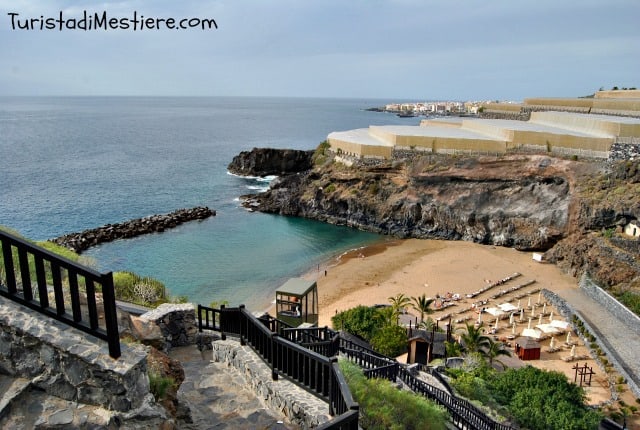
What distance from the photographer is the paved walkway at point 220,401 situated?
24.2 ft

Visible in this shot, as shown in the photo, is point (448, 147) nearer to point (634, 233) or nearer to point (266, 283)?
point (634, 233)

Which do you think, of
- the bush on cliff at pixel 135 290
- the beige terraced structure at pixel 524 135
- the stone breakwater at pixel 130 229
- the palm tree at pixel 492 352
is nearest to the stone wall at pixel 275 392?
the bush on cliff at pixel 135 290

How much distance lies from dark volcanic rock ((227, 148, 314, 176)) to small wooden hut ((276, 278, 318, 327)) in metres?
53.4

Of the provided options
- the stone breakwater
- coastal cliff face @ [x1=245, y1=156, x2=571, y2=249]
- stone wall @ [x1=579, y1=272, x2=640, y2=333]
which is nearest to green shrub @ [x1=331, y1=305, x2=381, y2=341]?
stone wall @ [x1=579, y1=272, x2=640, y2=333]

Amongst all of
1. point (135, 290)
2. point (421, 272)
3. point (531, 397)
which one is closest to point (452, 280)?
point (421, 272)

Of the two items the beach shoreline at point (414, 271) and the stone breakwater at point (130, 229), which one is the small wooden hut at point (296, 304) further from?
the stone breakwater at point (130, 229)

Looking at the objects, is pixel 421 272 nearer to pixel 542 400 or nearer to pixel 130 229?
pixel 542 400

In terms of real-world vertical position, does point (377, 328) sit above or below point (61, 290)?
below

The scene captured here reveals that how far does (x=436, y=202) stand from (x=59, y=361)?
46.2 m

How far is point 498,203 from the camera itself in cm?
4662

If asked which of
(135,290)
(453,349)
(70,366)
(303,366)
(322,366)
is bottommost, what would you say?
(453,349)

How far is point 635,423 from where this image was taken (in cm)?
1733

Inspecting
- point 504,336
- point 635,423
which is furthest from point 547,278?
point 635,423

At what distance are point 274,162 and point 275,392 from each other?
6978 cm
